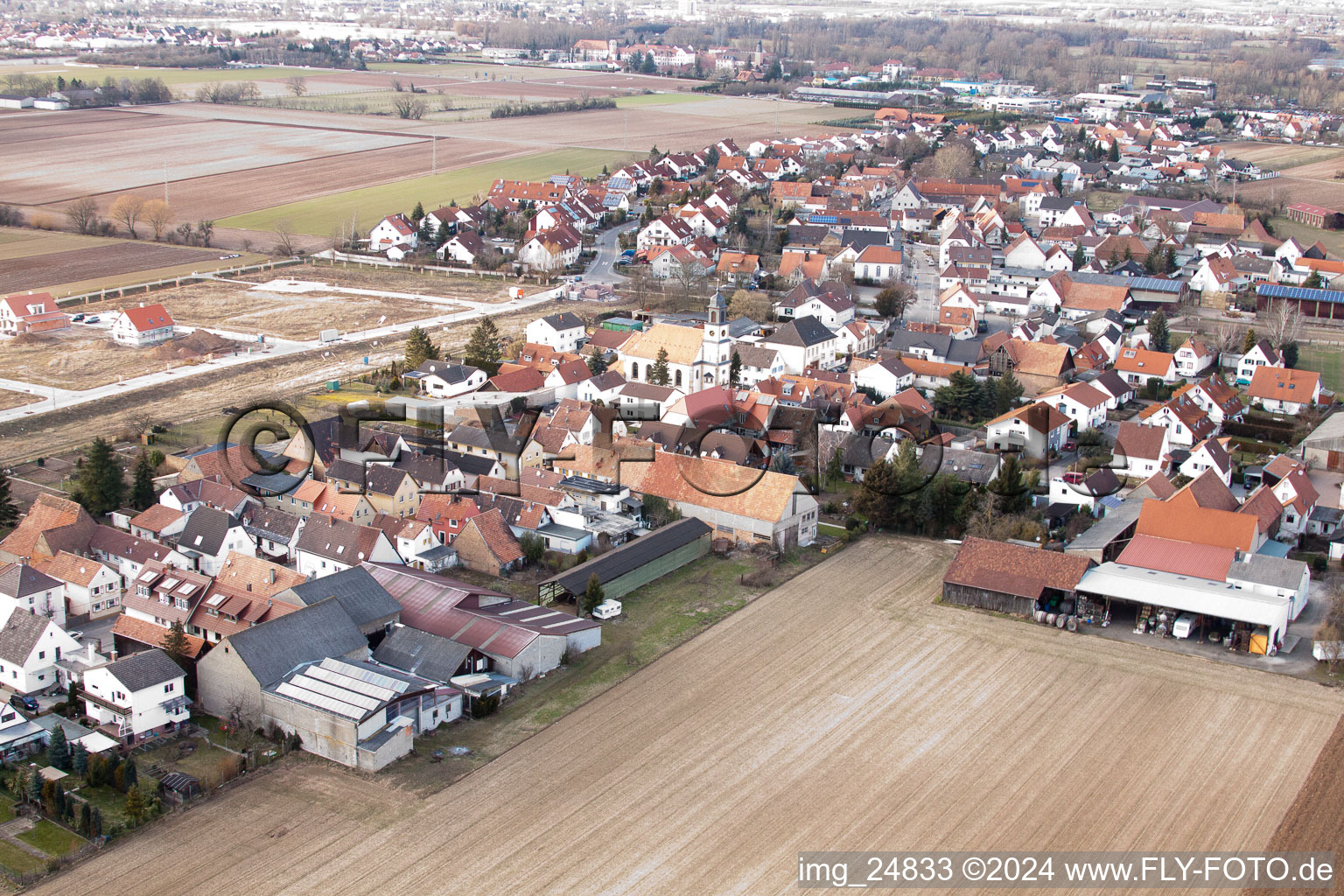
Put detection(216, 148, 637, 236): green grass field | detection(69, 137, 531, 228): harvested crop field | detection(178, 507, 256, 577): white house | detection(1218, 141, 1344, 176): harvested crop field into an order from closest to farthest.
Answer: detection(178, 507, 256, 577): white house → detection(216, 148, 637, 236): green grass field → detection(69, 137, 531, 228): harvested crop field → detection(1218, 141, 1344, 176): harvested crop field

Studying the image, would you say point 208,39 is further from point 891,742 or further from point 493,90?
point 891,742

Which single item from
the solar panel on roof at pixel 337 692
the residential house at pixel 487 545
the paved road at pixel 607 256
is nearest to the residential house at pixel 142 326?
the paved road at pixel 607 256

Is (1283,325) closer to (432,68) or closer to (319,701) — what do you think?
(319,701)

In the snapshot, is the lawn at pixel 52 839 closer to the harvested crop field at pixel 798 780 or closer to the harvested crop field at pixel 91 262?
the harvested crop field at pixel 798 780

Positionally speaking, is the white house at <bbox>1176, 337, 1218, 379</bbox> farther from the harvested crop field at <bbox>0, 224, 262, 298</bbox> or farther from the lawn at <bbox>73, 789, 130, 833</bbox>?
the harvested crop field at <bbox>0, 224, 262, 298</bbox>

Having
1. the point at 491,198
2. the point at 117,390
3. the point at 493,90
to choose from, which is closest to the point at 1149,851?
the point at 117,390

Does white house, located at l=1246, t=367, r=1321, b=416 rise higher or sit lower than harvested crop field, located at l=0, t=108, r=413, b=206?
lower

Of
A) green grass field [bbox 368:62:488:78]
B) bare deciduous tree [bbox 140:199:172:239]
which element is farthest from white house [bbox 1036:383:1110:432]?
green grass field [bbox 368:62:488:78]
